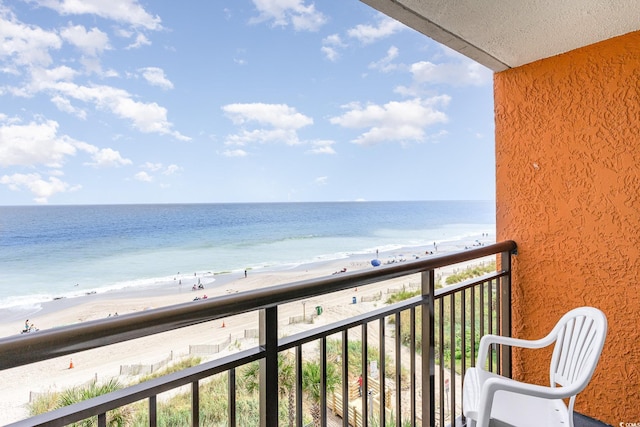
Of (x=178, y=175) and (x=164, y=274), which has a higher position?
(x=178, y=175)

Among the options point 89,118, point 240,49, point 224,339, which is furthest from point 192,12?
point 224,339

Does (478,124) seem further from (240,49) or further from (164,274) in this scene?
(164,274)

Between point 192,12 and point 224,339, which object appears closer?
point 224,339

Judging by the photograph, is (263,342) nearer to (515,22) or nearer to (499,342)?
(499,342)

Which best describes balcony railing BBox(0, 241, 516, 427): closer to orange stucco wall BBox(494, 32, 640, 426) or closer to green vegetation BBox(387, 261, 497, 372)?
green vegetation BBox(387, 261, 497, 372)

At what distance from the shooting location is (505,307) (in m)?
2.14

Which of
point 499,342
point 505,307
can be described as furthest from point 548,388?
point 505,307

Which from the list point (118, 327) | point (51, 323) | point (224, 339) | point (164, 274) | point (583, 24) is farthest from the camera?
point (164, 274)

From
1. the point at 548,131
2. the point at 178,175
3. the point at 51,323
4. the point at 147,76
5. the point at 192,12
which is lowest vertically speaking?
the point at 51,323

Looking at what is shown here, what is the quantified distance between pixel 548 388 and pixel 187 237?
23505 millimetres

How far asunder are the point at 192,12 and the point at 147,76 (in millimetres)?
5133

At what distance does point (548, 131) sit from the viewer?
1986 mm

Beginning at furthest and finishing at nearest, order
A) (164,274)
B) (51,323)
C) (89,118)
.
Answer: (89,118) → (164,274) → (51,323)

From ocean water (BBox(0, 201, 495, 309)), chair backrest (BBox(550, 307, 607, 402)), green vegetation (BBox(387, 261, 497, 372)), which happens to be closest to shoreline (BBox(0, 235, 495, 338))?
ocean water (BBox(0, 201, 495, 309))
